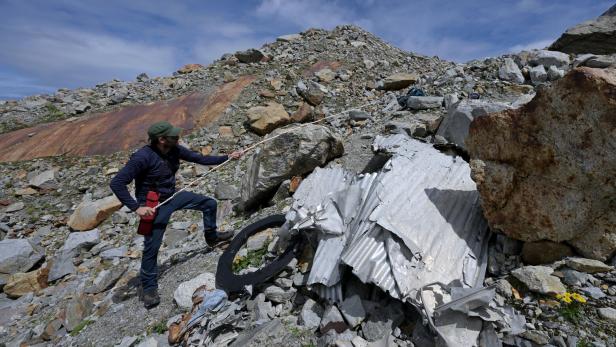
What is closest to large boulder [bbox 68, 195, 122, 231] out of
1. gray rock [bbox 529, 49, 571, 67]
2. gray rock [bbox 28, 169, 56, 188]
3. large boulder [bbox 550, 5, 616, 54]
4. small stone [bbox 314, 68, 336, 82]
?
gray rock [bbox 28, 169, 56, 188]

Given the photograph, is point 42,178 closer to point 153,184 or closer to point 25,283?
point 25,283

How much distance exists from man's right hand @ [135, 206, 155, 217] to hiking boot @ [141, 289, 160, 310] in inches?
35.2

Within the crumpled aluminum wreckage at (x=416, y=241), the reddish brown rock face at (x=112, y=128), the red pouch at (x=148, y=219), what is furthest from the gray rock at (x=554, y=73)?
the reddish brown rock face at (x=112, y=128)

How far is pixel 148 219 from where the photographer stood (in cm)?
348

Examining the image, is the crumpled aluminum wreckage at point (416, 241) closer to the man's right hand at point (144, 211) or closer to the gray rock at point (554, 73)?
the man's right hand at point (144, 211)

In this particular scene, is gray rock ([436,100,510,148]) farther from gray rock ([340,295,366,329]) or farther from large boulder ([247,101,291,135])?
large boulder ([247,101,291,135])

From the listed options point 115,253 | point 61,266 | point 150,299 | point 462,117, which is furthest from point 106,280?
point 462,117

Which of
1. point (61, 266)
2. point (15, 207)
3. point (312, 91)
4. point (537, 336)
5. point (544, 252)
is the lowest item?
point (61, 266)

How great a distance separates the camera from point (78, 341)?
3535mm

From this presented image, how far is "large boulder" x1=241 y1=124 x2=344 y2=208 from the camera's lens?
4.99 meters

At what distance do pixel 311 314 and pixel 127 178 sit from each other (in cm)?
237

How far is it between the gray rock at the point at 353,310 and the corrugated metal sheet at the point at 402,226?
0.20 metres

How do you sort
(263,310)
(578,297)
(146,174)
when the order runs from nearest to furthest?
(578,297) < (263,310) < (146,174)

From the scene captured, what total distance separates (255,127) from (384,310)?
6745mm
